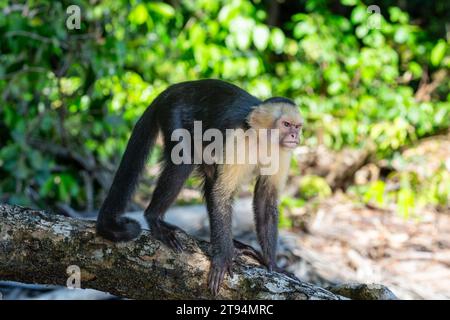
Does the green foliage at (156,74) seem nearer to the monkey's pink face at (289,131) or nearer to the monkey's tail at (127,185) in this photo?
the monkey's tail at (127,185)

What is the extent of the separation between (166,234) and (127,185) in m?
0.54

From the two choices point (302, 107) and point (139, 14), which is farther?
point (302, 107)

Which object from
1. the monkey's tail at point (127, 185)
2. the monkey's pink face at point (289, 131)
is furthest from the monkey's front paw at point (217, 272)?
the monkey's pink face at point (289, 131)

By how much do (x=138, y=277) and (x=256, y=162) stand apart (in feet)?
4.22

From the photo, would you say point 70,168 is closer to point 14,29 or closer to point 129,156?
point 14,29

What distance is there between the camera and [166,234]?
3.64 m

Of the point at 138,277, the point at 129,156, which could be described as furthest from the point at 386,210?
the point at 138,277

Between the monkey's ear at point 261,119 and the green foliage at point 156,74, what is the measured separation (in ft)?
7.75

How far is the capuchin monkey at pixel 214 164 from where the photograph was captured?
13.0ft

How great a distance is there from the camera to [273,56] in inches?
384

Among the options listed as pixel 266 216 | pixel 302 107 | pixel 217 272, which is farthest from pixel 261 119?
pixel 302 107

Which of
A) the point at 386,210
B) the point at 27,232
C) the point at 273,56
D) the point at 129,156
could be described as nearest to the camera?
the point at 27,232

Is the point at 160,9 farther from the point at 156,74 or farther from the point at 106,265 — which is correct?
the point at 106,265

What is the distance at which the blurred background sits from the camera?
6078mm
